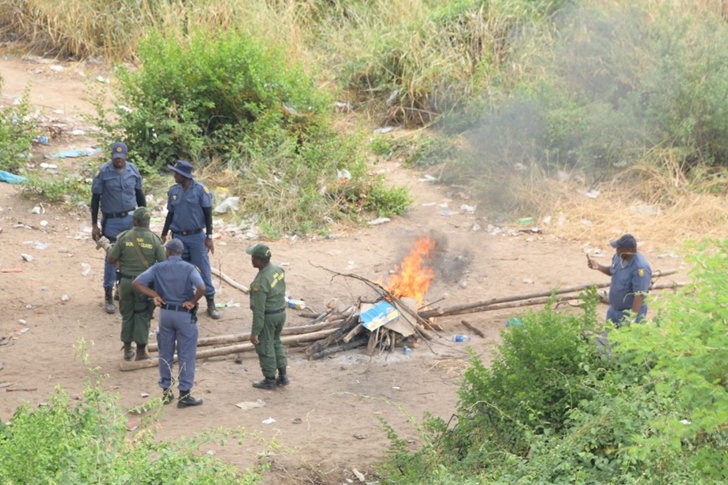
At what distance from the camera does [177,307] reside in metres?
6.67

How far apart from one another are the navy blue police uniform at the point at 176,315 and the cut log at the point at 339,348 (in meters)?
1.48

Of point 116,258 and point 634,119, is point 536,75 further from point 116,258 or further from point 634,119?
point 116,258

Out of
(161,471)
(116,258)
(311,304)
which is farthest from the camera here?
(311,304)

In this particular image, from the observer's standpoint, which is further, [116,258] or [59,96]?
[59,96]

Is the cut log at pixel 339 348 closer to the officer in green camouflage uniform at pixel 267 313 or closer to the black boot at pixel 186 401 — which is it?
the officer in green camouflage uniform at pixel 267 313

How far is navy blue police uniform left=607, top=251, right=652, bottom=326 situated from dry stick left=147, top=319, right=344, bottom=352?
273 cm

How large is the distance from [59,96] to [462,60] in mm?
7506

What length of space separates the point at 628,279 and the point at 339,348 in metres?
2.89

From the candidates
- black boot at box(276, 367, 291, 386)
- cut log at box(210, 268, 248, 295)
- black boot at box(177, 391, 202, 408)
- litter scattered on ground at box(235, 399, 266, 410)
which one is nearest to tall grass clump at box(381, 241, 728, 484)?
litter scattered on ground at box(235, 399, 266, 410)

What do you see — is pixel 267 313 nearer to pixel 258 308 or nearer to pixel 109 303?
pixel 258 308

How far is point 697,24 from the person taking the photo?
13719mm

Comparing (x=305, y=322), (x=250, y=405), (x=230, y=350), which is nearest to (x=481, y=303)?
(x=305, y=322)

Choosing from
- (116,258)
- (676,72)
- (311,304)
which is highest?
(676,72)

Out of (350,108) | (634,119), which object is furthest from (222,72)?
(634,119)
